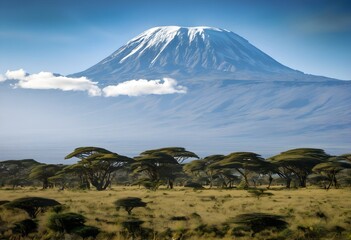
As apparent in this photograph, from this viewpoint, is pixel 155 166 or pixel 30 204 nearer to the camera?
pixel 30 204

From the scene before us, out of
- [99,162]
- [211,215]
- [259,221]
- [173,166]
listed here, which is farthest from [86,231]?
[173,166]

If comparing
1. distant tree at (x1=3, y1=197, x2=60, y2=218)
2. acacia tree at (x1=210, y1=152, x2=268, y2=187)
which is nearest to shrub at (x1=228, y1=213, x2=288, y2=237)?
distant tree at (x1=3, y1=197, x2=60, y2=218)

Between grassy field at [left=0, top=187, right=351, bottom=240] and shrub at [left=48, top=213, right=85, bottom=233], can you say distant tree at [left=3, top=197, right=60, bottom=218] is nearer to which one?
grassy field at [left=0, top=187, right=351, bottom=240]

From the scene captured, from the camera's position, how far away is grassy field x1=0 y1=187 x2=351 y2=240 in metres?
23.7

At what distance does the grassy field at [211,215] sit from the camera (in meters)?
23.7

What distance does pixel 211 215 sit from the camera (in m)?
29.8

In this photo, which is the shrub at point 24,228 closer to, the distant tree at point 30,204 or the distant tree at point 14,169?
the distant tree at point 30,204

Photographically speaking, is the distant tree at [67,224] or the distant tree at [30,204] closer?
the distant tree at [67,224]

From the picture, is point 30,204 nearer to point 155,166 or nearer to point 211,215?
point 211,215

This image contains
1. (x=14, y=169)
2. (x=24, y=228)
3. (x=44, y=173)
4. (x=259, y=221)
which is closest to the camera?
(x=259, y=221)

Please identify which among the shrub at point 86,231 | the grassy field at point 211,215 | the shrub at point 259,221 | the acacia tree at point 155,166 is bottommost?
the grassy field at point 211,215

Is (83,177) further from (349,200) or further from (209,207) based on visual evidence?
(349,200)

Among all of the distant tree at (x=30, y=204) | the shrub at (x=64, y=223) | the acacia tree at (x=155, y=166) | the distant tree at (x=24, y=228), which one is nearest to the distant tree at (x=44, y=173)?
the acacia tree at (x=155, y=166)

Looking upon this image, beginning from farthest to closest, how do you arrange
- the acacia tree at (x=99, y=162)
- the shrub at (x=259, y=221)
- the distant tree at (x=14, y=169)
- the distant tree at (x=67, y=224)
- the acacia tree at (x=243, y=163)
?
the distant tree at (x=14, y=169), the acacia tree at (x=243, y=163), the acacia tree at (x=99, y=162), the shrub at (x=259, y=221), the distant tree at (x=67, y=224)
